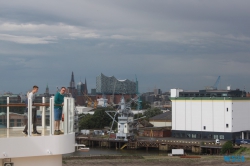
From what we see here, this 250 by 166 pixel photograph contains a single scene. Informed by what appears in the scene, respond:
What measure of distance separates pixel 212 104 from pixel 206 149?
22.5 feet

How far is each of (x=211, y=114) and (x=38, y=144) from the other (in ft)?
178

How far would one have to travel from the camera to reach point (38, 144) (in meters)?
6.57

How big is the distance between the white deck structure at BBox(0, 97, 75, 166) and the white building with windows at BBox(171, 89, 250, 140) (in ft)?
173

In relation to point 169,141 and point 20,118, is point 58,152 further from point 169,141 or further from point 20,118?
point 169,141

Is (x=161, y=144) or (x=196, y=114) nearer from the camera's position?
(x=161, y=144)

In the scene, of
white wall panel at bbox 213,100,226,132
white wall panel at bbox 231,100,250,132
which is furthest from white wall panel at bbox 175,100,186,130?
white wall panel at bbox 231,100,250,132

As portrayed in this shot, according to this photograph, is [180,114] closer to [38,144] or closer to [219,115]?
[219,115]

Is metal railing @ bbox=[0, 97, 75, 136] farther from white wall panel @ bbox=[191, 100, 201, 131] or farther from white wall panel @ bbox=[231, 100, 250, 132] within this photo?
white wall panel @ bbox=[191, 100, 201, 131]

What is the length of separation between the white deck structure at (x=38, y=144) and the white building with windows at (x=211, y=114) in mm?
52585

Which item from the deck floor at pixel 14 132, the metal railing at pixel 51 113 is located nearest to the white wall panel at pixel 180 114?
the metal railing at pixel 51 113

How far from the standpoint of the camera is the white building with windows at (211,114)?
58.4 metres

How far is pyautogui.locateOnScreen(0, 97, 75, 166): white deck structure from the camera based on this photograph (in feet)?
20.9

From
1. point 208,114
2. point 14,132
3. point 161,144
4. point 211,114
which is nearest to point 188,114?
point 208,114

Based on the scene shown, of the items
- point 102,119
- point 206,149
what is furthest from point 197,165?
point 102,119
